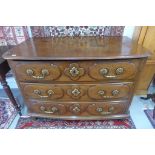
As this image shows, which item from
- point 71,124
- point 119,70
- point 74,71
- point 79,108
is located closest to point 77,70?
A: point 74,71

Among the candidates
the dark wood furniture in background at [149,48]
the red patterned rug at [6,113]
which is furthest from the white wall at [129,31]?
the red patterned rug at [6,113]

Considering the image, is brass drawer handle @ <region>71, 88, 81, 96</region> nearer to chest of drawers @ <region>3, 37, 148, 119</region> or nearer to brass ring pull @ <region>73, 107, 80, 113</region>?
chest of drawers @ <region>3, 37, 148, 119</region>

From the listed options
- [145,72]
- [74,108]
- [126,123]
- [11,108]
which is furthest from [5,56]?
→ [145,72]

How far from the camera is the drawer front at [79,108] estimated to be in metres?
1.37

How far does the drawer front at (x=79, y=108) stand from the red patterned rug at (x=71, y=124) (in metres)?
0.14

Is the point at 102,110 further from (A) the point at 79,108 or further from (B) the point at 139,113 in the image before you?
(B) the point at 139,113

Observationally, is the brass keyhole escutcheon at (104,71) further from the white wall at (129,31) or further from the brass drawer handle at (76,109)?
the white wall at (129,31)

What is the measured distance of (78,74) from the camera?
Result: 114 cm

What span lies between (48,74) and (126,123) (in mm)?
911

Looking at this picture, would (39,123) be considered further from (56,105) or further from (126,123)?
(126,123)

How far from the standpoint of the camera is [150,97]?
173 centimetres

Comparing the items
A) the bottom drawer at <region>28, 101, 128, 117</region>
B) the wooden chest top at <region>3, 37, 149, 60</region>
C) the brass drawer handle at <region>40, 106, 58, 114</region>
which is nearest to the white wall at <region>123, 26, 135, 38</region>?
the wooden chest top at <region>3, 37, 149, 60</region>

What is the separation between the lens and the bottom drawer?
137 centimetres
